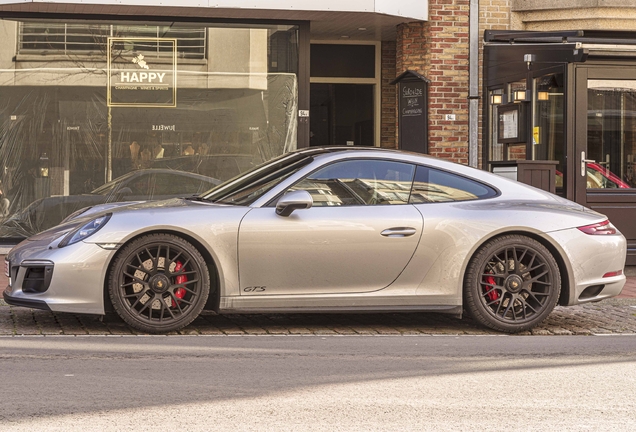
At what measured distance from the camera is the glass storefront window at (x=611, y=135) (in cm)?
1225

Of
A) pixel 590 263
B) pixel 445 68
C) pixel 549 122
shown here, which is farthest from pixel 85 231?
pixel 445 68

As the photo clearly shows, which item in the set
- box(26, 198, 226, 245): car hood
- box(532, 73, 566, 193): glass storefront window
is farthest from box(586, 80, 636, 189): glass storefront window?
box(26, 198, 226, 245): car hood

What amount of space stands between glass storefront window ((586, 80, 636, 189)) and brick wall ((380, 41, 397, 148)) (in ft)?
13.2

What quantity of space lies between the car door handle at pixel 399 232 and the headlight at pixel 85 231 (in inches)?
76.8

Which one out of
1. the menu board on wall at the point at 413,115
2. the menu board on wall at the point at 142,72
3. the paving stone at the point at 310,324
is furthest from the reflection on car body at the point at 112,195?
the paving stone at the point at 310,324

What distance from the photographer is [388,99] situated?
1574 centimetres

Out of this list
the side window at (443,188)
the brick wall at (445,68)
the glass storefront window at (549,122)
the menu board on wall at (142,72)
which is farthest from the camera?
the brick wall at (445,68)

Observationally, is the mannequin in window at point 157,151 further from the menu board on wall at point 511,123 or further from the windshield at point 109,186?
the menu board on wall at point 511,123

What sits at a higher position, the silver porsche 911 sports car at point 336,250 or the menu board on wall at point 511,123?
the menu board on wall at point 511,123

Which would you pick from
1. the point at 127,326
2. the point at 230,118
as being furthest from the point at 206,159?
the point at 127,326

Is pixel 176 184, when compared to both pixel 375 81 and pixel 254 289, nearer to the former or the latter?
pixel 375 81

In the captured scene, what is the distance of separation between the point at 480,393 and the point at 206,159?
28.8 ft

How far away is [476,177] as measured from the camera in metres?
7.68

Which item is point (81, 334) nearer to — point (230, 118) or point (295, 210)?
point (295, 210)
